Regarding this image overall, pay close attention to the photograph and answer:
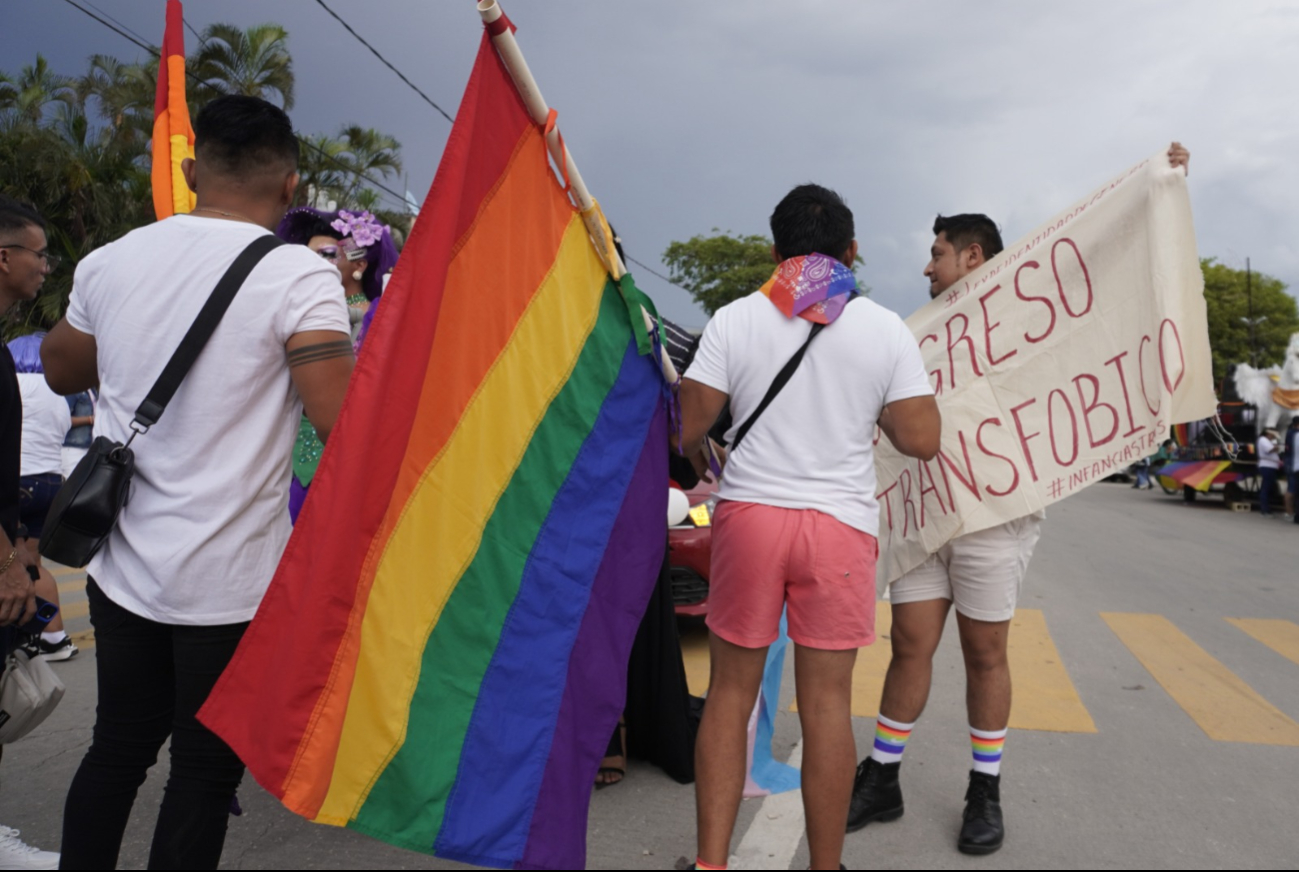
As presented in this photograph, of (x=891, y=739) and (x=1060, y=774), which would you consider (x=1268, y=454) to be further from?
(x=891, y=739)

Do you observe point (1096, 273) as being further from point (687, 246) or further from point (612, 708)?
point (687, 246)

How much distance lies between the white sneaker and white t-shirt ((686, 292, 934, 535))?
2.42 metres

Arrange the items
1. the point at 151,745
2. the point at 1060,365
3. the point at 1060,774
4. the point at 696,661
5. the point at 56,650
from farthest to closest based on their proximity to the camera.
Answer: the point at 56,650 < the point at 696,661 < the point at 1060,774 < the point at 1060,365 < the point at 151,745

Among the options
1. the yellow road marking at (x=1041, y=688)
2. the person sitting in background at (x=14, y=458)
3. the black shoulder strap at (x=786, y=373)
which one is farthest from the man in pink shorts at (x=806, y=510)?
the yellow road marking at (x=1041, y=688)

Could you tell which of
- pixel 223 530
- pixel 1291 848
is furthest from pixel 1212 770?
pixel 223 530

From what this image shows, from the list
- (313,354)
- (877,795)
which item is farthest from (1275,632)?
(313,354)

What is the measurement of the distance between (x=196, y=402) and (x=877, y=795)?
259 cm

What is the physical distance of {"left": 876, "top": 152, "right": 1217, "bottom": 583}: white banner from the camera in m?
3.34

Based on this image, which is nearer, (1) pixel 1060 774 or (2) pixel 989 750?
(2) pixel 989 750

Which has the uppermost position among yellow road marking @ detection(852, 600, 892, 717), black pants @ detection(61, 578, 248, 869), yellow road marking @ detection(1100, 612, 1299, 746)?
black pants @ detection(61, 578, 248, 869)

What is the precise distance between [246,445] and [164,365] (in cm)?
25

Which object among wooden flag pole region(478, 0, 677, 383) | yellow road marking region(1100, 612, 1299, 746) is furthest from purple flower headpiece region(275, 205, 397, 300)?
yellow road marking region(1100, 612, 1299, 746)

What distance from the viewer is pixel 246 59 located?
1956 cm

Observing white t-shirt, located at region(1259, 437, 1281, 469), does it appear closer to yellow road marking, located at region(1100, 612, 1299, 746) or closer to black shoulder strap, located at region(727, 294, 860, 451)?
yellow road marking, located at region(1100, 612, 1299, 746)
